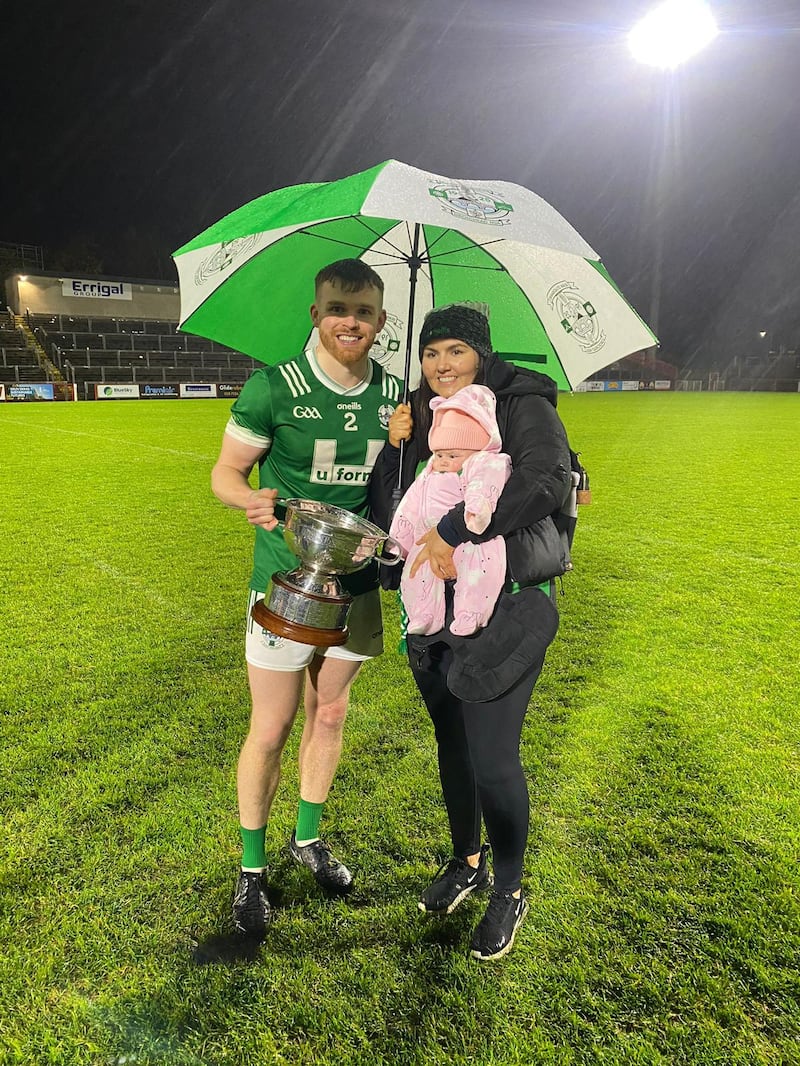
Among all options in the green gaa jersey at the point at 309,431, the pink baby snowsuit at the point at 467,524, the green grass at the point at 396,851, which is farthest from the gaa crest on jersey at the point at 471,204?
the green grass at the point at 396,851

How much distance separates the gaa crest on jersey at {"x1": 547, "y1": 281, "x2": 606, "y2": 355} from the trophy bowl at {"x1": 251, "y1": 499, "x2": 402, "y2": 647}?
112 cm

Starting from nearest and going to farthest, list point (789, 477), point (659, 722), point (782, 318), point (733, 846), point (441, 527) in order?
point (441, 527), point (733, 846), point (659, 722), point (789, 477), point (782, 318)

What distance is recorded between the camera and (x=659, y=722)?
3.59m

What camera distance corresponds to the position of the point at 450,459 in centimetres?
178

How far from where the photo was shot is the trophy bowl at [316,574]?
174 cm

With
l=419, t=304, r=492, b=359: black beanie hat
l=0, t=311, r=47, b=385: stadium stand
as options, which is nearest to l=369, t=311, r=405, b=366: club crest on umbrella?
l=419, t=304, r=492, b=359: black beanie hat

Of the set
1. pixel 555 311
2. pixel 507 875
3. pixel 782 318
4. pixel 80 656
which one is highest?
pixel 782 318

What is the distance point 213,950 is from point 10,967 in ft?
1.96

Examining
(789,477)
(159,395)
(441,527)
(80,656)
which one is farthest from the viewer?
(159,395)

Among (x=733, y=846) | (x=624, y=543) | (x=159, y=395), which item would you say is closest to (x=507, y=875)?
(x=733, y=846)

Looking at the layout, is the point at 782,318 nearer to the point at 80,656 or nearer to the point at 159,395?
the point at 159,395

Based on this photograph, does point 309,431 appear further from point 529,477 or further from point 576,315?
point 576,315

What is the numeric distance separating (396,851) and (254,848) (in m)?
0.60

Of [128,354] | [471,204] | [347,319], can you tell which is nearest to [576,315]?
[471,204]
